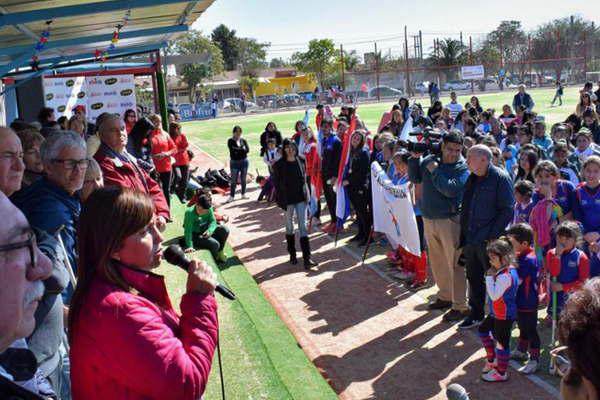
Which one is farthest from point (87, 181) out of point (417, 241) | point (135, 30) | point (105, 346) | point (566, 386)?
point (135, 30)

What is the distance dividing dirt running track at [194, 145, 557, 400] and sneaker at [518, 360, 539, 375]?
0.28 feet

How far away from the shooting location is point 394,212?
920 centimetres

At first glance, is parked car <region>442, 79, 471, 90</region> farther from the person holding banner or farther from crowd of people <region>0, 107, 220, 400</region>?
crowd of people <region>0, 107, 220, 400</region>

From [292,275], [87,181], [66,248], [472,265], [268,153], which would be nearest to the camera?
[66,248]

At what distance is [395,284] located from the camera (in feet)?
29.0

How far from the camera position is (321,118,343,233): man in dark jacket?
39.1 feet

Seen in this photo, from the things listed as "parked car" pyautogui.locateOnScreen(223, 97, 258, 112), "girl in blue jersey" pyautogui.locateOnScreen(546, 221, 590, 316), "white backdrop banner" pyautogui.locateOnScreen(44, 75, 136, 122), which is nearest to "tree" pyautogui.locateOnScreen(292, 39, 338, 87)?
"parked car" pyautogui.locateOnScreen(223, 97, 258, 112)

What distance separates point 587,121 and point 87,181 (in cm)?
1057

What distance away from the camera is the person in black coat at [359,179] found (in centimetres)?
1097

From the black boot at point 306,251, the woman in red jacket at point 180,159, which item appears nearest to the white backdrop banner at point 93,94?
the woman in red jacket at point 180,159

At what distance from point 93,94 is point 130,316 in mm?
16091

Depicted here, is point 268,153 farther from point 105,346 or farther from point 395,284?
point 105,346

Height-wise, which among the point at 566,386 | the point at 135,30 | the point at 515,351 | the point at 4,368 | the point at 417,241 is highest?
the point at 135,30

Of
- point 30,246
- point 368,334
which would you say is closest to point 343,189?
point 368,334
